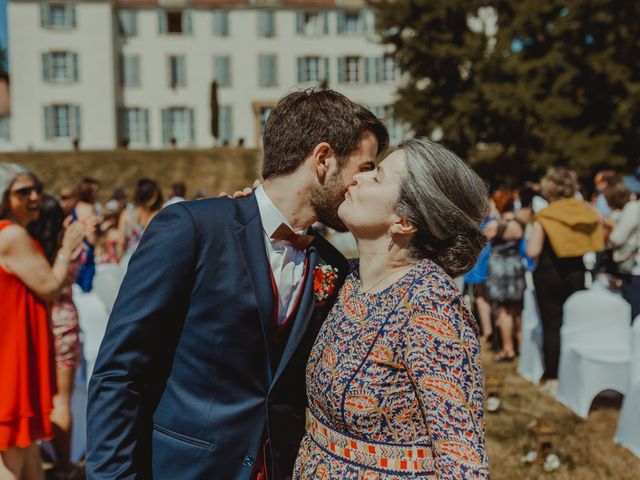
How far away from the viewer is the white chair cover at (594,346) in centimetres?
591

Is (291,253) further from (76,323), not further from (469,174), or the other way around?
(76,323)

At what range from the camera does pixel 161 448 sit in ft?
6.56

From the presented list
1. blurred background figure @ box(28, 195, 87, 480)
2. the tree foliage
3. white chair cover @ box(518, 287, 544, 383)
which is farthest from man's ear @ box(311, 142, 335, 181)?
the tree foliage

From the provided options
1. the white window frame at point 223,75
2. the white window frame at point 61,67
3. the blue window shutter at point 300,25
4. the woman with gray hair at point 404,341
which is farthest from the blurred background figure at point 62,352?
the blue window shutter at point 300,25

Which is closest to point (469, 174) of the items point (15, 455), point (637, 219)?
point (15, 455)

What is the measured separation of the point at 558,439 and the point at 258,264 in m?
4.16

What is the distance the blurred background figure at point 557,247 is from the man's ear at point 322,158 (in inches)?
179

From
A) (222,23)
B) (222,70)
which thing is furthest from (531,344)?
(222,23)

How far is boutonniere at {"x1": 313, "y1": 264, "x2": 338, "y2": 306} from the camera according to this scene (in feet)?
7.33

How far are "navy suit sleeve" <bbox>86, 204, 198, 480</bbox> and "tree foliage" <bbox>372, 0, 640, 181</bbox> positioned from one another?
71.2 feet

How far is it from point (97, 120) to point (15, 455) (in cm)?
3556

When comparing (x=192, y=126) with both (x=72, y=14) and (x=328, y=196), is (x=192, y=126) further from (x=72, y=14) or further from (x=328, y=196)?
(x=328, y=196)

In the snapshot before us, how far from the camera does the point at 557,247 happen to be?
250 inches

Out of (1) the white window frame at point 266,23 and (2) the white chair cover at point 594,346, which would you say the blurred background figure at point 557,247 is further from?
(1) the white window frame at point 266,23
